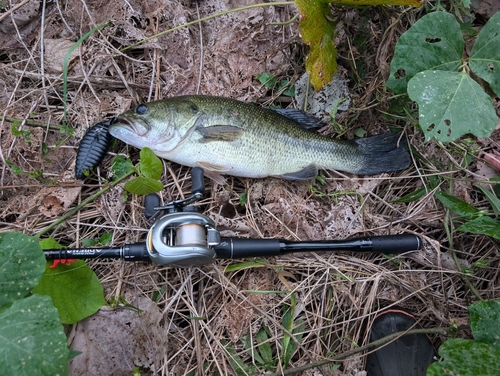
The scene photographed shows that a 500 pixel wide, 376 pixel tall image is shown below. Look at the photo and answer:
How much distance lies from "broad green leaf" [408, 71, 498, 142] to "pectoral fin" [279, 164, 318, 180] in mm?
838

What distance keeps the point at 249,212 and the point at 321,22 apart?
1421 millimetres

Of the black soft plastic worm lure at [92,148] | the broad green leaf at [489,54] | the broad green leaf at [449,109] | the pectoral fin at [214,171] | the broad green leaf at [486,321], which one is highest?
the broad green leaf at [489,54]

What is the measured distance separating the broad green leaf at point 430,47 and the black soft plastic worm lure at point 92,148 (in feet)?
6.75

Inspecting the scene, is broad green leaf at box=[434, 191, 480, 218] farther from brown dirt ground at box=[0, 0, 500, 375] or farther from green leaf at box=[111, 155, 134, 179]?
green leaf at box=[111, 155, 134, 179]

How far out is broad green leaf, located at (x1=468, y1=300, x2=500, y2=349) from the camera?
2.51 meters

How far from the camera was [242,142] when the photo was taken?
3.03 metres

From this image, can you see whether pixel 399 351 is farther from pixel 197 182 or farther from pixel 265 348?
pixel 197 182

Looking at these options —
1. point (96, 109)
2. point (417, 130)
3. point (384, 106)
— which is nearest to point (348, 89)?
point (384, 106)

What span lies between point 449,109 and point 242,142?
4.52ft

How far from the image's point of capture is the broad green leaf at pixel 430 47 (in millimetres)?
2654

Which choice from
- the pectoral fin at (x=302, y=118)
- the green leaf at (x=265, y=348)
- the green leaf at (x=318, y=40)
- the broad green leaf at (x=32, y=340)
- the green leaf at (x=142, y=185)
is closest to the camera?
the broad green leaf at (x=32, y=340)

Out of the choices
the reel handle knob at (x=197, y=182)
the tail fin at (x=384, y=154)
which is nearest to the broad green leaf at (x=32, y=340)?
the reel handle knob at (x=197, y=182)

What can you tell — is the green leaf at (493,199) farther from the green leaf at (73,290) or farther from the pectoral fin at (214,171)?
the green leaf at (73,290)

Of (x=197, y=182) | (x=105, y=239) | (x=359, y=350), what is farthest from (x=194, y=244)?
(x=359, y=350)
